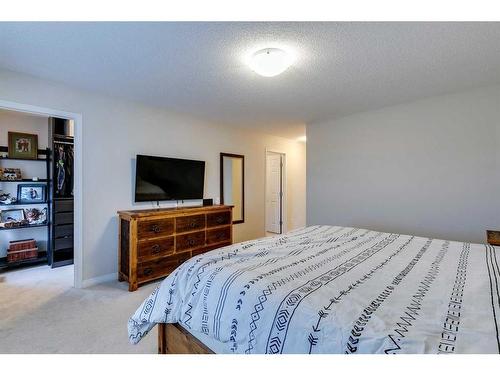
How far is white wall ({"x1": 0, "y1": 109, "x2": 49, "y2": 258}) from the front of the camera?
365 centimetres

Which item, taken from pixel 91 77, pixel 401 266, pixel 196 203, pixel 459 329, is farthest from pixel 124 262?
pixel 459 329

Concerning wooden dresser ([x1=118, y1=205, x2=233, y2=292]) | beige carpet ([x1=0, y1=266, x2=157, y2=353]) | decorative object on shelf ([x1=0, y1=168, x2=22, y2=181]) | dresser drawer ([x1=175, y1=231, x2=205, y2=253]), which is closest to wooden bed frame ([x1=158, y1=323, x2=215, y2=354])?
beige carpet ([x1=0, y1=266, x2=157, y2=353])

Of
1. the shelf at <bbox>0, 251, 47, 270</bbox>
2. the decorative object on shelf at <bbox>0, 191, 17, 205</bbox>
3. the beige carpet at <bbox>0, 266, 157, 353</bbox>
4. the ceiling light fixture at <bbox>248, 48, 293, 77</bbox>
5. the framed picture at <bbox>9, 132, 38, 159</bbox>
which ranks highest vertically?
the ceiling light fixture at <bbox>248, 48, 293, 77</bbox>

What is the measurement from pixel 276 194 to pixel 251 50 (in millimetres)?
4136

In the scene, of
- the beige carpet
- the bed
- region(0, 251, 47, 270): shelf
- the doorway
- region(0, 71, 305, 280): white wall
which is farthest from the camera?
the doorway

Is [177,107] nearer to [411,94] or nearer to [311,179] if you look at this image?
[311,179]

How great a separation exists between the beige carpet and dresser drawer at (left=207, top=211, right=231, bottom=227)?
3.60 feet

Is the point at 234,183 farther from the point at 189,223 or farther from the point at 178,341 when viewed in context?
the point at 178,341

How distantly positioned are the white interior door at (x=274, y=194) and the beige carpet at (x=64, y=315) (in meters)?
3.43

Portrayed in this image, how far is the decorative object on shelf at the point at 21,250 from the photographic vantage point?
11.3 ft

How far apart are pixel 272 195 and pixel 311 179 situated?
181 cm

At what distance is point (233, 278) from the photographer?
1.28m

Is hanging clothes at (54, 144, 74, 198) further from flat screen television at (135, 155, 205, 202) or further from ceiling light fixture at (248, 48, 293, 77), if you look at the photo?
ceiling light fixture at (248, 48, 293, 77)

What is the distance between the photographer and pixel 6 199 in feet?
11.6
